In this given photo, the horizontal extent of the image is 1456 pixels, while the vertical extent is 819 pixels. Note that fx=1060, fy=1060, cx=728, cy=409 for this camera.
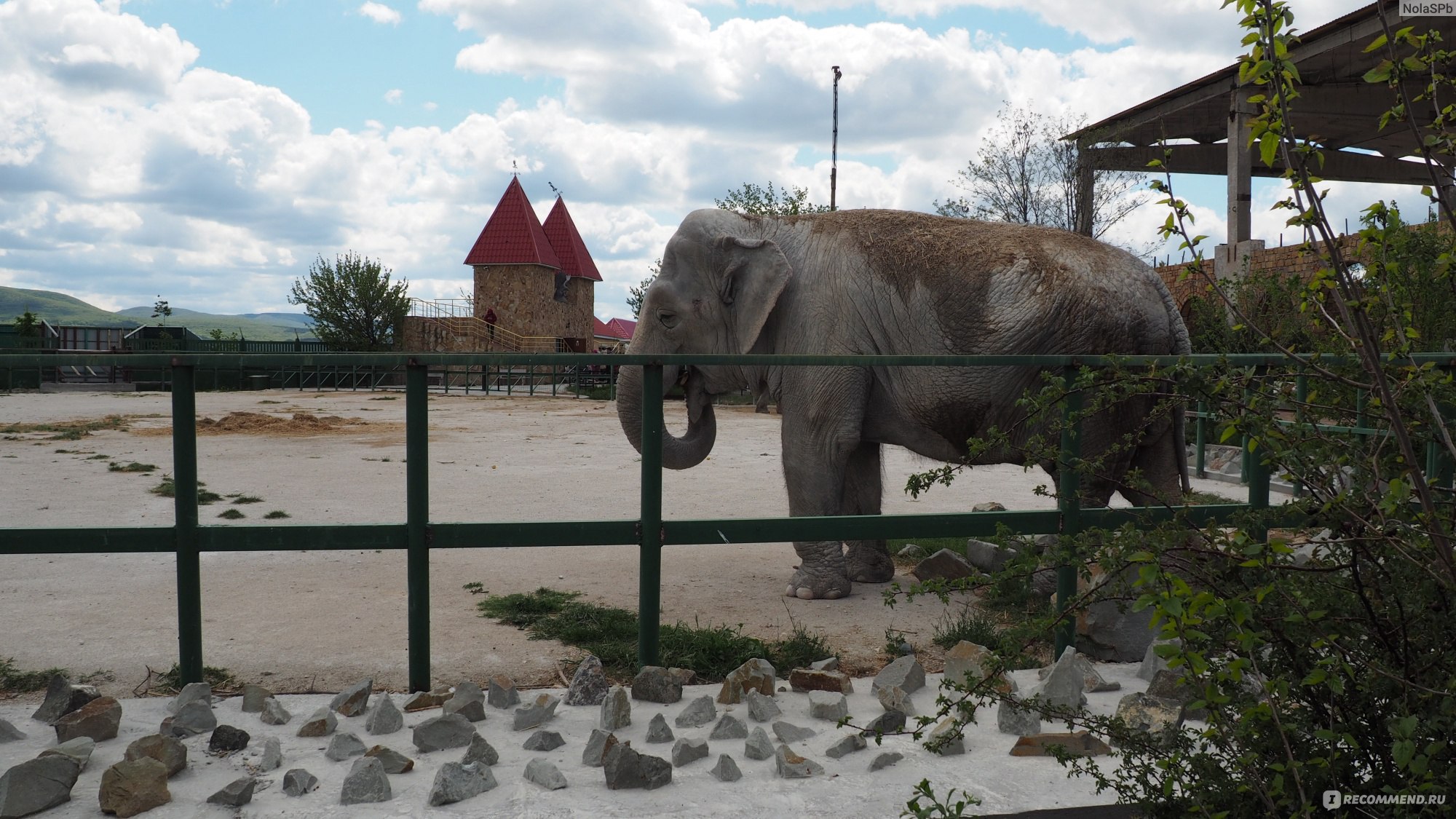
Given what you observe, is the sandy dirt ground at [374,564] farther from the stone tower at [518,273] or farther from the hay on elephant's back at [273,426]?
the stone tower at [518,273]

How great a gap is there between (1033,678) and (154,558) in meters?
4.99

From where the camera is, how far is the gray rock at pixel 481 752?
2.76 meters

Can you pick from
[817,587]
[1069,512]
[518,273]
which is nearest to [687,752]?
[1069,512]

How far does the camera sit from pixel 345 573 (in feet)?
18.7

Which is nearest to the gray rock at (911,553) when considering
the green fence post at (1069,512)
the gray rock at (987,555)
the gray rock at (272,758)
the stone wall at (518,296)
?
the gray rock at (987,555)

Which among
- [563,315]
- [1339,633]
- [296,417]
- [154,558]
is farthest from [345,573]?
[563,315]

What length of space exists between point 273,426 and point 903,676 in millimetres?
16131

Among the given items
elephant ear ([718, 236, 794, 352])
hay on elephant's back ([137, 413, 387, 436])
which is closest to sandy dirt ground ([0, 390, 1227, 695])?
hay on elephant's back ([137, 413, 387, 436])

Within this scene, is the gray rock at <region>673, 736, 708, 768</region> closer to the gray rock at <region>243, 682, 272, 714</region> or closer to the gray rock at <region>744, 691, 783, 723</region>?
the gray rock at <region>744, 691, 783, 723</region>

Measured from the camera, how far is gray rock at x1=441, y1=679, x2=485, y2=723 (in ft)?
10.3

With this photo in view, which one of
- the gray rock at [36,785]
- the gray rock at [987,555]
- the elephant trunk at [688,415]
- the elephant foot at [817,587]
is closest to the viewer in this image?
the gray rock at [36,785]

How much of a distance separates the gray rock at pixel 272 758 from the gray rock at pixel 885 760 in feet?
5.10

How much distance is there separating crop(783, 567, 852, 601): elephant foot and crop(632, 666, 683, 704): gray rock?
1886 millimetres

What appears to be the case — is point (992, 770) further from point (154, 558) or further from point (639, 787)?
point (154, 558)
